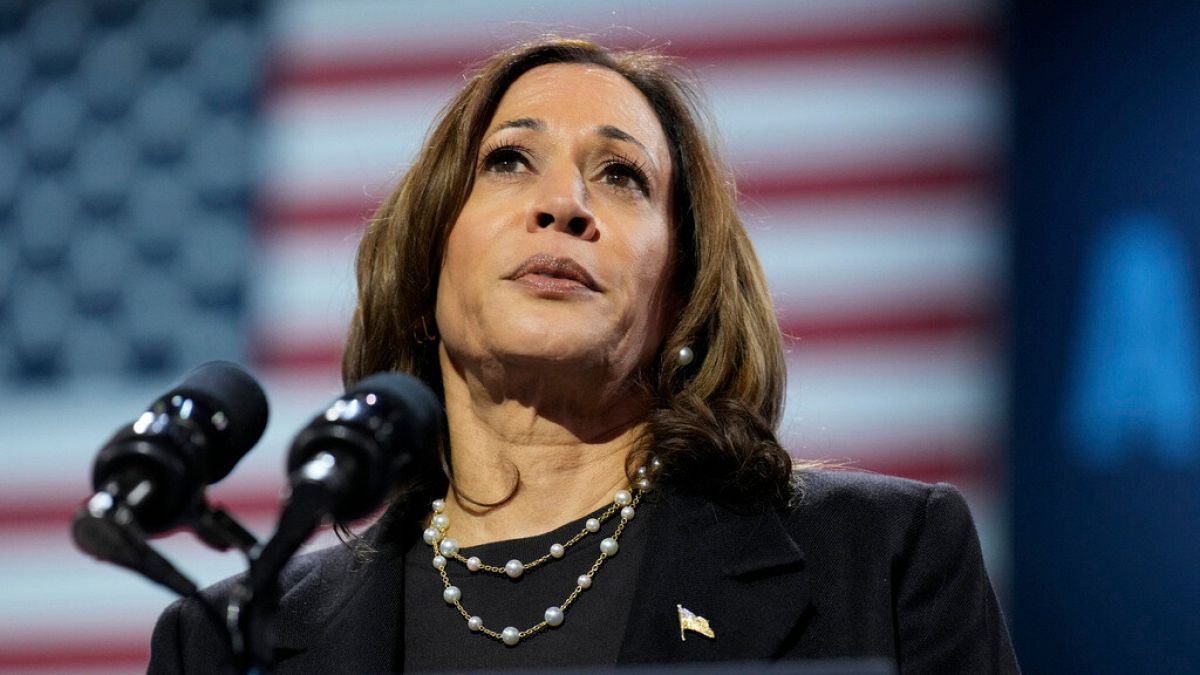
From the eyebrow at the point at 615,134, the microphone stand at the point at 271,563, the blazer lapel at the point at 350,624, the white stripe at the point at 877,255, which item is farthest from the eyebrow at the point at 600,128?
the white stripe at the point at 877,255

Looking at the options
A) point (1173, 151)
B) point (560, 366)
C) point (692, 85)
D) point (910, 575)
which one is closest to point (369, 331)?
point (560, 366)

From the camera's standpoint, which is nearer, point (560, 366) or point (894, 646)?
point (894, 646)

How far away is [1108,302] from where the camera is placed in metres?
2.57

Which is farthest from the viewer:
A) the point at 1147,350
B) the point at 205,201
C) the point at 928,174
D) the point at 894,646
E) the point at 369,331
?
the point at 205,201

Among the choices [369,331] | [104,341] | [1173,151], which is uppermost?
[1173,151]

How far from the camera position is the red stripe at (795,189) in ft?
9.33

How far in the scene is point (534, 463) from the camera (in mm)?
1736

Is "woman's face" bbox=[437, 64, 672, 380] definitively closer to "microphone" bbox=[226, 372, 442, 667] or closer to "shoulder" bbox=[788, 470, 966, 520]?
"shoulder" bbox=[788, 470, 966, 520]

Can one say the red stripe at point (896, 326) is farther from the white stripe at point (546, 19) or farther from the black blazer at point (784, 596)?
the black blazer at point (784, 596)

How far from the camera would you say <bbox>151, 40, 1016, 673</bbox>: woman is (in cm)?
152

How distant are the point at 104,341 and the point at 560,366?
1.98 meters

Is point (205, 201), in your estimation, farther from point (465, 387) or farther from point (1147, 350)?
point (1147, 350)

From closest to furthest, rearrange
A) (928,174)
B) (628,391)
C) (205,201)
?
(628,391) < (928,174) < (205,201)

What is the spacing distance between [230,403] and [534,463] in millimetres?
613
